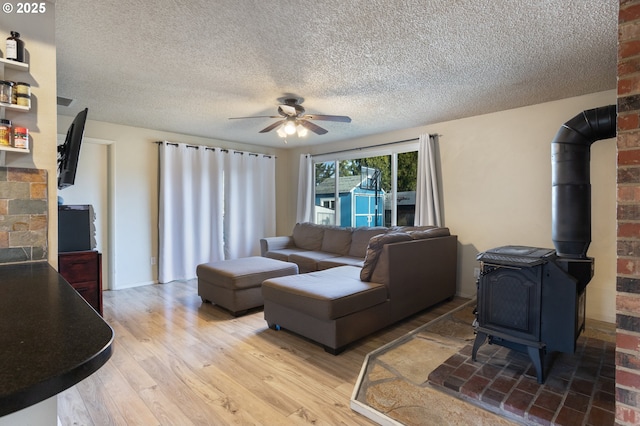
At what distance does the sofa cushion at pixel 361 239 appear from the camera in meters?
4.50

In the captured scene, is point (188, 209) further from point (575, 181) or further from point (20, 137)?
point (575, 181)

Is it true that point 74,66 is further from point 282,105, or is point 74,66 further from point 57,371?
point 57,371

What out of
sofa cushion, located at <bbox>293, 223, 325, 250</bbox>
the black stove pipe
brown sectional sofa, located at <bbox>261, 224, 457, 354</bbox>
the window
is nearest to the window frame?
the window

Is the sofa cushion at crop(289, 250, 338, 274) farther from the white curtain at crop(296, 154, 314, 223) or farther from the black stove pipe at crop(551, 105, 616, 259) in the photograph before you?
the black stove pipe at crop(551, 105, 616, 259)

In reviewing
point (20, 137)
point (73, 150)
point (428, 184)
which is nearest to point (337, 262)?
point (428, 184)

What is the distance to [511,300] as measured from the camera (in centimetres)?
216

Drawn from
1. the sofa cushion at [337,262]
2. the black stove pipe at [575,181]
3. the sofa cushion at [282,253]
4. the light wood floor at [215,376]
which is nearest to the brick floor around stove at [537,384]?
the light wood floor at [215,376]

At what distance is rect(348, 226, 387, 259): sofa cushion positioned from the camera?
4496mm

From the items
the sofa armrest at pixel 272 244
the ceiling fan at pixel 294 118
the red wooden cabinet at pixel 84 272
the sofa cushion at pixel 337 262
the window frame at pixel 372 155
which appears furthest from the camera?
the sofa armrest at pixel 272 244

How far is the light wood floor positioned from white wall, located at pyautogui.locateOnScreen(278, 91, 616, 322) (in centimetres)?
138

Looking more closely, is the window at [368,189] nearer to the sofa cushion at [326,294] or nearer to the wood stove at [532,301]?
the sofa cushion at [326,294]

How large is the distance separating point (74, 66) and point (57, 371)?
283cm

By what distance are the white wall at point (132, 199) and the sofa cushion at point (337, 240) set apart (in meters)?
2.52

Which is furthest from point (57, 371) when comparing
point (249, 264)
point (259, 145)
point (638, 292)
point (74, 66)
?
point (259, 145)
